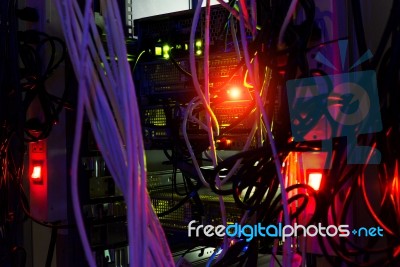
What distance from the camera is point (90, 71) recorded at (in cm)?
57

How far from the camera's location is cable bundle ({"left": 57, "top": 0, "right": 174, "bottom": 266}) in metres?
0.52

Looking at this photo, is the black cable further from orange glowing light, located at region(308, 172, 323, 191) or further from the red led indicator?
orange glowing light, located at region(308, 172, 323, 191)

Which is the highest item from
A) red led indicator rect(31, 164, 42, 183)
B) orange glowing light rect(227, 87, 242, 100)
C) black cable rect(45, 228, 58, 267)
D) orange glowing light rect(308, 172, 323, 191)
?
orange glowing light rect(227, 87, 242, 100)

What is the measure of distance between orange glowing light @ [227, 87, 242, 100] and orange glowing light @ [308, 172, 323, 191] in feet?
0.83

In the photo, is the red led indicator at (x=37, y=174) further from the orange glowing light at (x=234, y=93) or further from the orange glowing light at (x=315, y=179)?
the orange glowing light at (x=315, y=179)

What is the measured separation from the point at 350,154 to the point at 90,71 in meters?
0.41

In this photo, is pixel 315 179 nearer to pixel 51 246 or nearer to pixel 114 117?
pixel 114 117

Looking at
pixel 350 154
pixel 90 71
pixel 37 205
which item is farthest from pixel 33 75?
pixel 350 154

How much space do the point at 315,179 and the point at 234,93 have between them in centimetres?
27

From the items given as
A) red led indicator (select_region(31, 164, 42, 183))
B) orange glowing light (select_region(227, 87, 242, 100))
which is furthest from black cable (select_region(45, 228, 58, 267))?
orange glowing light (select_region(227, 87, 242, 100))

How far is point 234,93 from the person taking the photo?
0.99 metres

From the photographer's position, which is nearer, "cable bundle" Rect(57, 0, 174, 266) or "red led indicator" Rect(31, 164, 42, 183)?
"cable bundle" Rect(57, 0, 174, 266)

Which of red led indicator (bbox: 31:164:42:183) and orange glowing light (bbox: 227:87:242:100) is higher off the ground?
orange glowing light (bbox: 227:87:242:100)

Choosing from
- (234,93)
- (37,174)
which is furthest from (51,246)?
(234,93)
